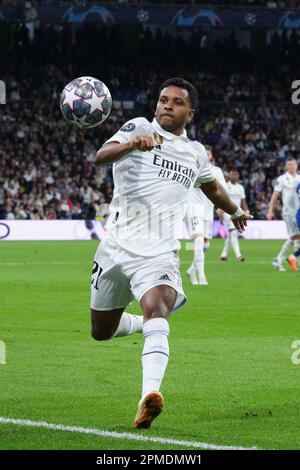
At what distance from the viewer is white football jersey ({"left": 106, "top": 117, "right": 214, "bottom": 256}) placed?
312 inches

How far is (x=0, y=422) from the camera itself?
7.32 metres

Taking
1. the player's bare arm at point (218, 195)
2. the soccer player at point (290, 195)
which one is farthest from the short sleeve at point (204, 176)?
the soccer player at point (290, 195)

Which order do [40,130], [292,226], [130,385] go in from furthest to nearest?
[40,130]
[292,226]
[130,385]

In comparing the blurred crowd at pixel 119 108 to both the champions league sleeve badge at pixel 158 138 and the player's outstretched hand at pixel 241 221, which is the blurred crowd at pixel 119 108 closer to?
the player's outstretched hand at pixel 241 221

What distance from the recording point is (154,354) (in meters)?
7.26

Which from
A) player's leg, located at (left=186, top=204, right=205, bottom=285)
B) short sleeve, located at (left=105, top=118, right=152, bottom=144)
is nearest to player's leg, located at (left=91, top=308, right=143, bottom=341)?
short sleeve, located at (left=105, top=118, right=152, bottom=144)

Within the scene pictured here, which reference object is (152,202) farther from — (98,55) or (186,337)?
(98,55)

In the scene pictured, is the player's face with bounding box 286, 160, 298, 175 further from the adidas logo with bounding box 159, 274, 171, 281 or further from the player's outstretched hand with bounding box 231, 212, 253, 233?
the adidas logo with bounding box 159, 274, 171, 281

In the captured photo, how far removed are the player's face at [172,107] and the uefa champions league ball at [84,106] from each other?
0.93 meters

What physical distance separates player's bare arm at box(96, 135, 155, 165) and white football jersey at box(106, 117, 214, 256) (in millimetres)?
552

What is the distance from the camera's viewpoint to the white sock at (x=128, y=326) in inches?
336

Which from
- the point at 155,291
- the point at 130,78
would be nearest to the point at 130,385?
the point at 155,291

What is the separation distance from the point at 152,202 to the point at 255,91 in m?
43.1
